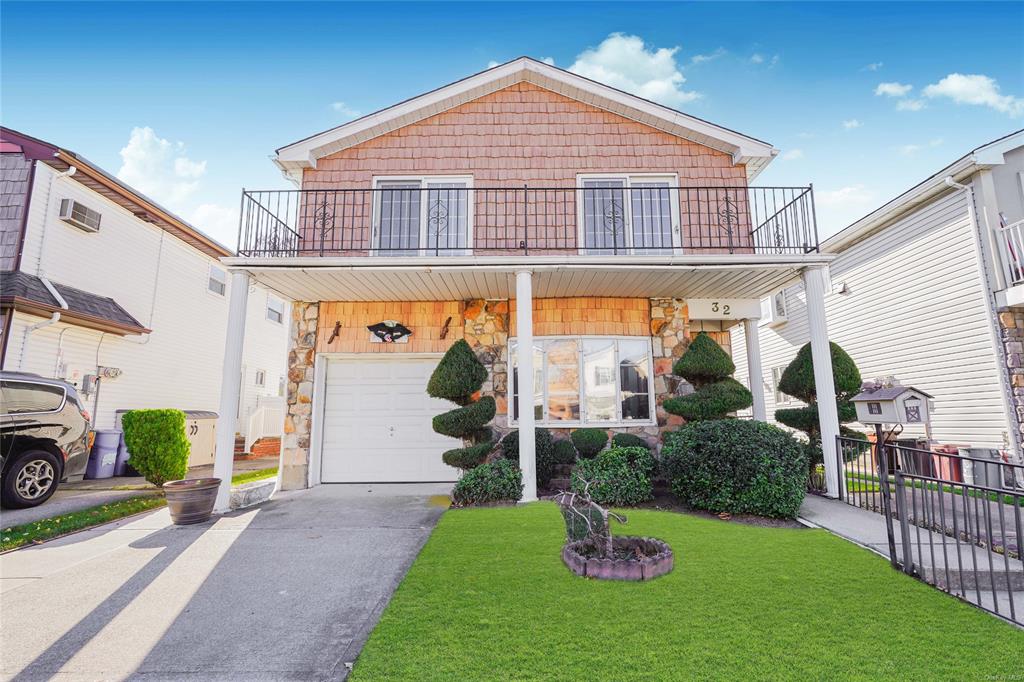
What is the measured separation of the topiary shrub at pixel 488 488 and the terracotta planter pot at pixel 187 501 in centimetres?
320

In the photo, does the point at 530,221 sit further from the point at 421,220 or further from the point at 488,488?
the point at 488,488

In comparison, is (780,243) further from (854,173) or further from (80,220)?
(80,220)

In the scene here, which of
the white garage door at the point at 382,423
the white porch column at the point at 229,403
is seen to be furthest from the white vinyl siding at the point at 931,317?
the white porch column at the point at 229,403

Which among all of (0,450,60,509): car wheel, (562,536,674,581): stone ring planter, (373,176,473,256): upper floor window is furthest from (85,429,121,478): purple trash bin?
(562,536,674,581): stone ring planter

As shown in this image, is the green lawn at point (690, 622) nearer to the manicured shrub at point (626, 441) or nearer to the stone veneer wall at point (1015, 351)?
the manicured shrub at point (626, 441)

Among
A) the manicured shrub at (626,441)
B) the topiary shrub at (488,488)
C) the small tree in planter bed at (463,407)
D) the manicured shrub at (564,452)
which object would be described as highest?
the small tree in planter bed at (463,407)

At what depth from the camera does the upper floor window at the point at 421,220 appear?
27.9 ft

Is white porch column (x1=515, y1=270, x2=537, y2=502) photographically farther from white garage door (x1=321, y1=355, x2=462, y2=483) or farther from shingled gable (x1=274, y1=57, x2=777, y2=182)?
shingled gable (x1=274, y1=57, x2=777, y2=182)

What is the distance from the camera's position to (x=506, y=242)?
833 cm

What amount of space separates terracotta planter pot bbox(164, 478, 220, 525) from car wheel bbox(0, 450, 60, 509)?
8.62 ft

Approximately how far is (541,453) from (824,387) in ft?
13.9

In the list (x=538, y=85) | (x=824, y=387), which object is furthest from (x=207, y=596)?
(x=538, y=85)

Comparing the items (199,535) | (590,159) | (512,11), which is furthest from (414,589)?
(512,11)

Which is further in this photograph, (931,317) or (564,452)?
(931,317)
